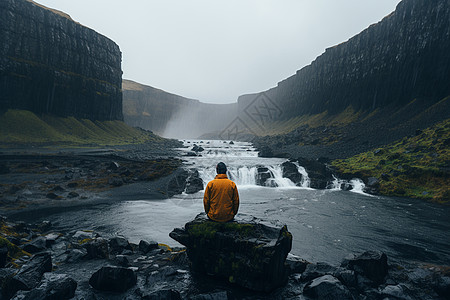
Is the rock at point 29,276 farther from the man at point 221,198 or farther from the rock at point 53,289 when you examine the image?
the man at point 221,198

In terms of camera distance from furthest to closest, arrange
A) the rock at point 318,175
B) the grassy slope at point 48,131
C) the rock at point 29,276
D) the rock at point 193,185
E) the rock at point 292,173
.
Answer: the grassy slope at point 48,131 → the rock at point 292,173 → the rock at point 318,175 → the rock at point 193,185 → the rock at point 29,276

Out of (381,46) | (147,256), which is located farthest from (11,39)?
(381,46)

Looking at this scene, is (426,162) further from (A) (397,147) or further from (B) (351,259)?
(B) (351,259)

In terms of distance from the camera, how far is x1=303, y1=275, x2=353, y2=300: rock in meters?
6.64

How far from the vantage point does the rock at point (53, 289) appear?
603 cm

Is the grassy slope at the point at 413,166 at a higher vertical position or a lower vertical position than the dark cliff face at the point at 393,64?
lower

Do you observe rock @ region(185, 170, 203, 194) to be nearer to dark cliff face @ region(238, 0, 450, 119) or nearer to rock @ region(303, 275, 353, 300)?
rock @ region(303, 275, 353, 300)

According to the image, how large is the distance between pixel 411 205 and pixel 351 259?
1842cm

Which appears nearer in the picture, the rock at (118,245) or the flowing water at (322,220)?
the rock at (118,245)

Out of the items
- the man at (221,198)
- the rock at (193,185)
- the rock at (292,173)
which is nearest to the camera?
the man at (221,198)

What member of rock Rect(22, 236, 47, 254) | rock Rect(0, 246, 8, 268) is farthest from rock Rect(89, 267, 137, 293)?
rock Rect(22, 236, 47, 254)

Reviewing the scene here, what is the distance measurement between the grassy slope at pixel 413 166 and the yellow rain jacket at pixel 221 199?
24.8 meters

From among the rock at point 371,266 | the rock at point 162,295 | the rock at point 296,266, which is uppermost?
the rock at point 371,266

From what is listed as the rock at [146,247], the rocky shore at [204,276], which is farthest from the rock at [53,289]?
the rock at [146,247]
